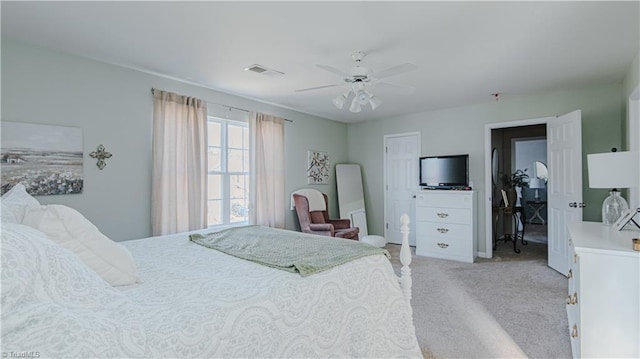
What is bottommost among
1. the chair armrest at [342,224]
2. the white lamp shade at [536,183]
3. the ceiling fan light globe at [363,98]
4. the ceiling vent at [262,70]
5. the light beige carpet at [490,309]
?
the light beige carpet at [490,309]

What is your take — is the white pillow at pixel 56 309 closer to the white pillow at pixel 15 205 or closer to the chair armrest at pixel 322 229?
the white pillow at pixel 15 205

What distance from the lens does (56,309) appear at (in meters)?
0.89

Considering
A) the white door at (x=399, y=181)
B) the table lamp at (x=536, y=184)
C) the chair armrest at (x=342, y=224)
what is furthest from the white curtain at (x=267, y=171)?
the table lamp at (x=536, y=184)

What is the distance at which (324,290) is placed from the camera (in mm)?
1523

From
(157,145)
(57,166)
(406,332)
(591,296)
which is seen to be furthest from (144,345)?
(157,145)

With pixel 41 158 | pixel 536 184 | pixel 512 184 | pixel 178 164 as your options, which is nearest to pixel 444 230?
pixel 512 184

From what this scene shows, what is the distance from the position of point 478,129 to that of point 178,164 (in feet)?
14.1

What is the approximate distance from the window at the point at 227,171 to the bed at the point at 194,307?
6.86ft

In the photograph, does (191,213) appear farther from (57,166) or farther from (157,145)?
(57,166)

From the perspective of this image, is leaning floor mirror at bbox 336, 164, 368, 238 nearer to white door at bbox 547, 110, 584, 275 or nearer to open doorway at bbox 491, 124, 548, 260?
open doorway at bbox 491, 124, 548, 260

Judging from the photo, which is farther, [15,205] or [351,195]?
[351,195]

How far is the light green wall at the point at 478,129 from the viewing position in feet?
12.9

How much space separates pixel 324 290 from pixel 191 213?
257cm

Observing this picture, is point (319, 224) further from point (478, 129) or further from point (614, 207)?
point (614, 207)
